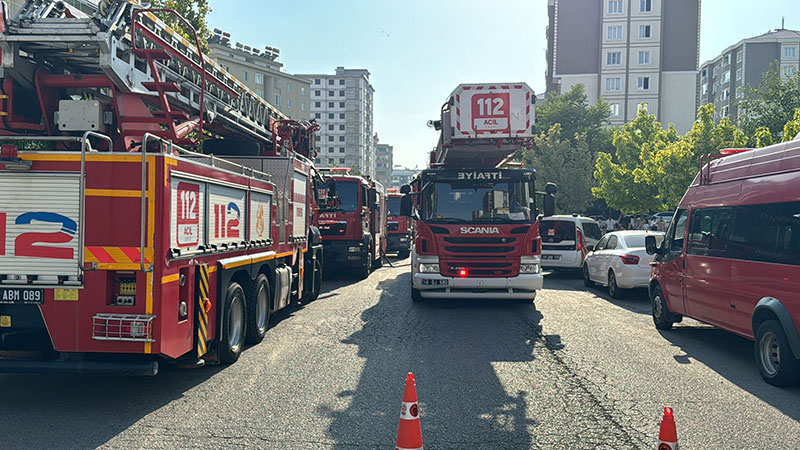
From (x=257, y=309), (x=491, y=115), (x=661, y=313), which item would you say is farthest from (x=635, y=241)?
(x=257, y=309)

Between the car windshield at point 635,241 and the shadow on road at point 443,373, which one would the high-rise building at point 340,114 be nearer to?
the car windshield at point 635,241

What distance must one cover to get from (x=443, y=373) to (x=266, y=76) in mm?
83454

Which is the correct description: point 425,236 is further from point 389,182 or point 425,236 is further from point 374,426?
point 389,182

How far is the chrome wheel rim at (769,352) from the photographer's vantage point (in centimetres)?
641

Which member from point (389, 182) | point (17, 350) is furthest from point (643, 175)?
point (389, 182)

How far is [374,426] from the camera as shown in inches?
195

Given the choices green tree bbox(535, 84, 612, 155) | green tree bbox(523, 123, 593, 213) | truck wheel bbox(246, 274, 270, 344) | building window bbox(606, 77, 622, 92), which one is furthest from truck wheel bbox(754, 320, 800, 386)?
building window bbox(606, 77, 622, 92)

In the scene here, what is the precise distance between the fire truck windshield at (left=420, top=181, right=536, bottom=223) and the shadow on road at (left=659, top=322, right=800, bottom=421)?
3.25 meters

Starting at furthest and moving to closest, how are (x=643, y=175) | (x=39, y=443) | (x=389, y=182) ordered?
(x=389, y=182) → (x=643, y=175) → (x=39, y=443)

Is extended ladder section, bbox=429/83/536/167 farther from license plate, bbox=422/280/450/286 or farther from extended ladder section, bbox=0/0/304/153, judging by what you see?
extended ladder section, bbox=0/0/304/153

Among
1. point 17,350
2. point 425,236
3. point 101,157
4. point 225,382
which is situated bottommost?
point 225,382

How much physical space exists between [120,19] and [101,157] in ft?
7.77

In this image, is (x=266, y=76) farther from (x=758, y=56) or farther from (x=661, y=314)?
(x=661, y=314)

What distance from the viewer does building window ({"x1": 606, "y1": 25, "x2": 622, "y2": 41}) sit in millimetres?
64250
